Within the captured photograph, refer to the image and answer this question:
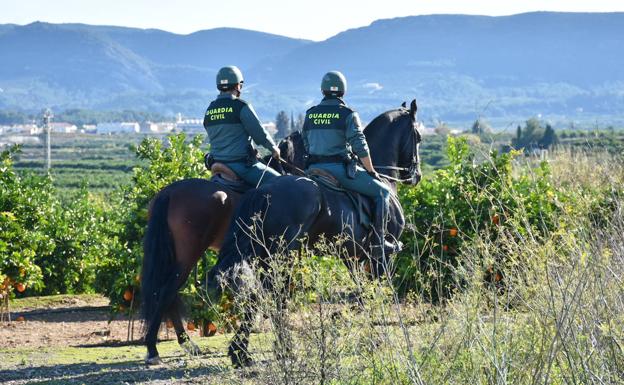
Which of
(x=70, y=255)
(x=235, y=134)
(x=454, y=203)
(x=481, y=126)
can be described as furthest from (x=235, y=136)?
(x=70, y=255)

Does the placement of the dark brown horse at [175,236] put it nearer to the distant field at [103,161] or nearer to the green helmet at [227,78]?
the green helmet at [227,78]

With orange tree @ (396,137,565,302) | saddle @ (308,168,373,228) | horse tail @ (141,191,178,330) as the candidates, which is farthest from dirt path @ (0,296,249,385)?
orange tree @ (396,137,565,302)

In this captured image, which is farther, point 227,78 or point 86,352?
point 86,352

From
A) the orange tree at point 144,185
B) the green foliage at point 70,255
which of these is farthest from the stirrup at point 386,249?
the green foliage at point 70,255

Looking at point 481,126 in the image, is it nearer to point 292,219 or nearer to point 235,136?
point 292,219

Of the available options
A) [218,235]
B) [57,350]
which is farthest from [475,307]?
[57,350]

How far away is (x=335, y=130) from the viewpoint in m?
11.1

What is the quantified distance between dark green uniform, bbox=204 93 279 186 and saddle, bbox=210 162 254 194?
0.14 feet

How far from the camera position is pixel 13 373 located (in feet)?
32.4

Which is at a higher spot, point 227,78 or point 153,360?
point 227,78

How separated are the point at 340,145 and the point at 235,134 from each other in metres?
1.09

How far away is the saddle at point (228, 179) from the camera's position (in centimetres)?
1089

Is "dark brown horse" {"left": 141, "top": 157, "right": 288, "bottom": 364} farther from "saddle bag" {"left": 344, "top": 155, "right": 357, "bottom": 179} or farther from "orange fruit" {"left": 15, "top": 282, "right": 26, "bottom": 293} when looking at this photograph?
"orange fruit" {"left": 15, "top": 282, "right": 26, "bottom": 293}

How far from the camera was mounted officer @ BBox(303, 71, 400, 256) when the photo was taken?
36.2 ft
